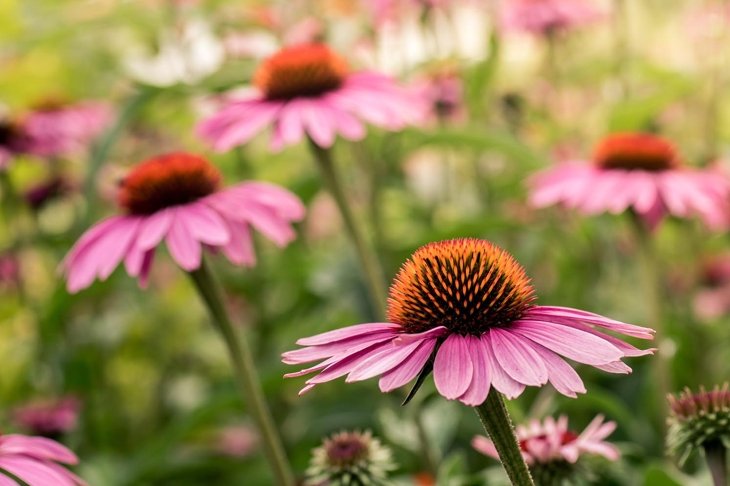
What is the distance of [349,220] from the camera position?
4.31 ft

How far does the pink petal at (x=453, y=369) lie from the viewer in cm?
63

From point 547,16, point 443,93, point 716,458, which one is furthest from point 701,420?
point 547,16

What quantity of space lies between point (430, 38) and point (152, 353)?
0.95 meters

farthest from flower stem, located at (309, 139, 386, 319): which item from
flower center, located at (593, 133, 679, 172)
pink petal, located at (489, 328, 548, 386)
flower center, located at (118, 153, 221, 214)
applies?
pink petal, located at (489, 328, 548, 386)

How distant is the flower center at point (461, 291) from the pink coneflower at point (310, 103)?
1.47 feet

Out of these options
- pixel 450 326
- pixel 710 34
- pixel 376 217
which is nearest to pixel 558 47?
pixel 710 34

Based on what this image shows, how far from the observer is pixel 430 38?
2.08m

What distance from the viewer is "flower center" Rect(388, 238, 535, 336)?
0.74 m

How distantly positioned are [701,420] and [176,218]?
59 cm

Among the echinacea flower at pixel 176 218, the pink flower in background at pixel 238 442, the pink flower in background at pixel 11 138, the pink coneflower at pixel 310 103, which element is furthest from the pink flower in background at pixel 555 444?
the pink flower in background at pixel 11 138

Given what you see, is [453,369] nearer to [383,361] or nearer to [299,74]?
[383,361]

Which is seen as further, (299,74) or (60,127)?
(60,127)

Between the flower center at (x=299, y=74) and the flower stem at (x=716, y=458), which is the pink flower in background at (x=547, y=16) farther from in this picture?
the flower stem at (x=716, y=458)

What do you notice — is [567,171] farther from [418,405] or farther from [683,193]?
[418,405]
